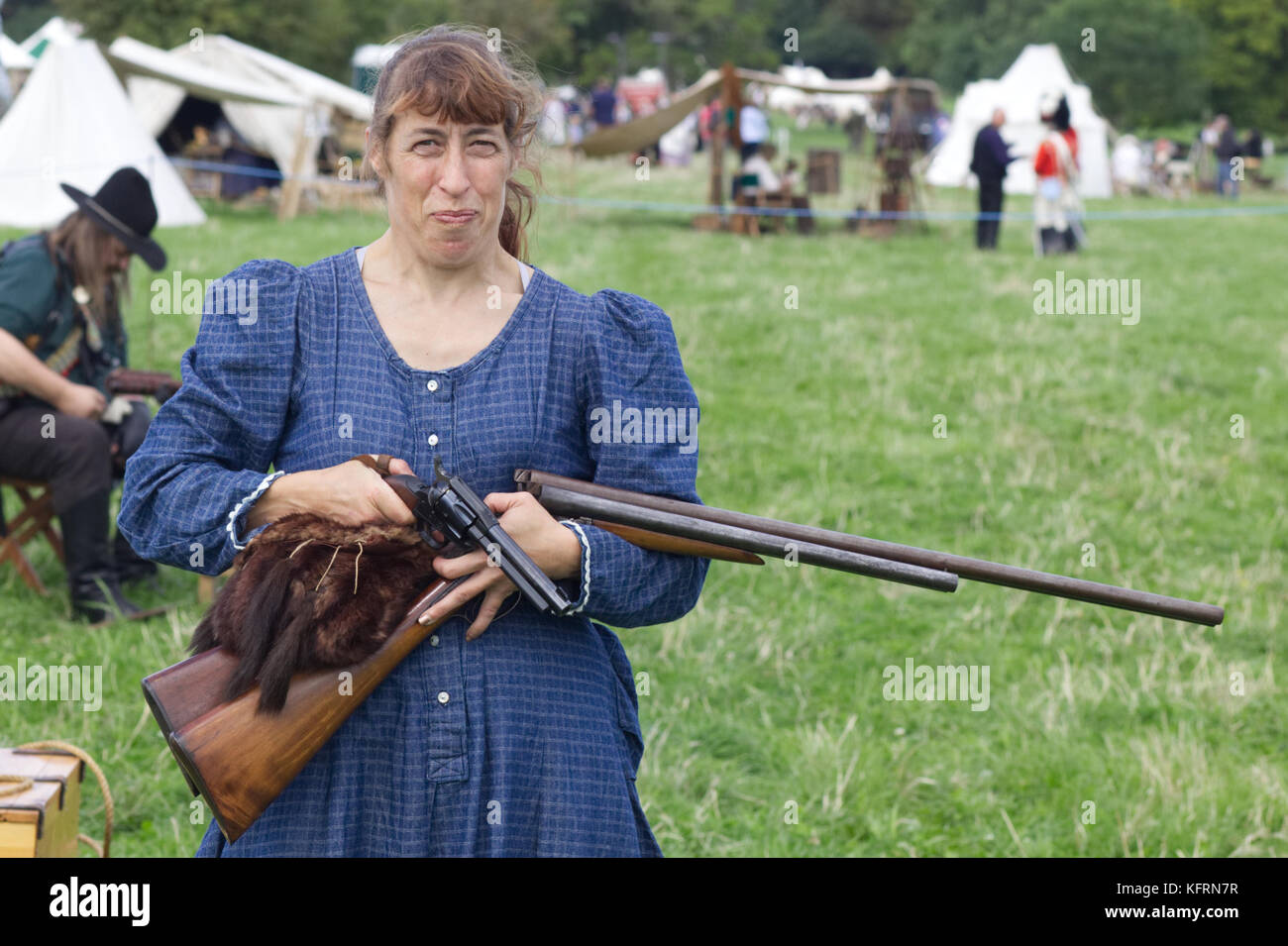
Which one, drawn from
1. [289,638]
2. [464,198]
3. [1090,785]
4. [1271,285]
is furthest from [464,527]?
[1271,285]

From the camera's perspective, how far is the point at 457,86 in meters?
2.50

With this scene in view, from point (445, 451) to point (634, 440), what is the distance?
35cm

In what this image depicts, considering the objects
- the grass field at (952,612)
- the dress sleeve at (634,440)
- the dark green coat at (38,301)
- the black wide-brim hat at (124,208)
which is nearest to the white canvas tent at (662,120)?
the grass field at (952,612)

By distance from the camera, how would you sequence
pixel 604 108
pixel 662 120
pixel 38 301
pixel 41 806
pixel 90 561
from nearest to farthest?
pixel 41 806 < pixel 38 301 < pixel 90 561 < pixel 662 120 < pixel 604 108

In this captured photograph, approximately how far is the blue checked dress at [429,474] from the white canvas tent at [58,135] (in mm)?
17024

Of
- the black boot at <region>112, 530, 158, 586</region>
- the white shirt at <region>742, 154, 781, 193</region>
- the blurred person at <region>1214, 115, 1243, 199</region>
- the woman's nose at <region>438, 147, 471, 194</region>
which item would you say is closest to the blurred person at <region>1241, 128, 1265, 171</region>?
the blurred person at <region>1214, 115, 1243, 199</region>

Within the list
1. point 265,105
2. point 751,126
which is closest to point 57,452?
point 751,126

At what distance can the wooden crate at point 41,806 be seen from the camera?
2932 millimetres

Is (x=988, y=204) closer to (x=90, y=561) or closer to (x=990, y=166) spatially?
(x=990, y=166)

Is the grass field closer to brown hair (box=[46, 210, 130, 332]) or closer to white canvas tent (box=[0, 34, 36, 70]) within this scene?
brown hair (box=[46, 210, 130, 332])

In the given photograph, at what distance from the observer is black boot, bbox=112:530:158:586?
6949 millimetres
